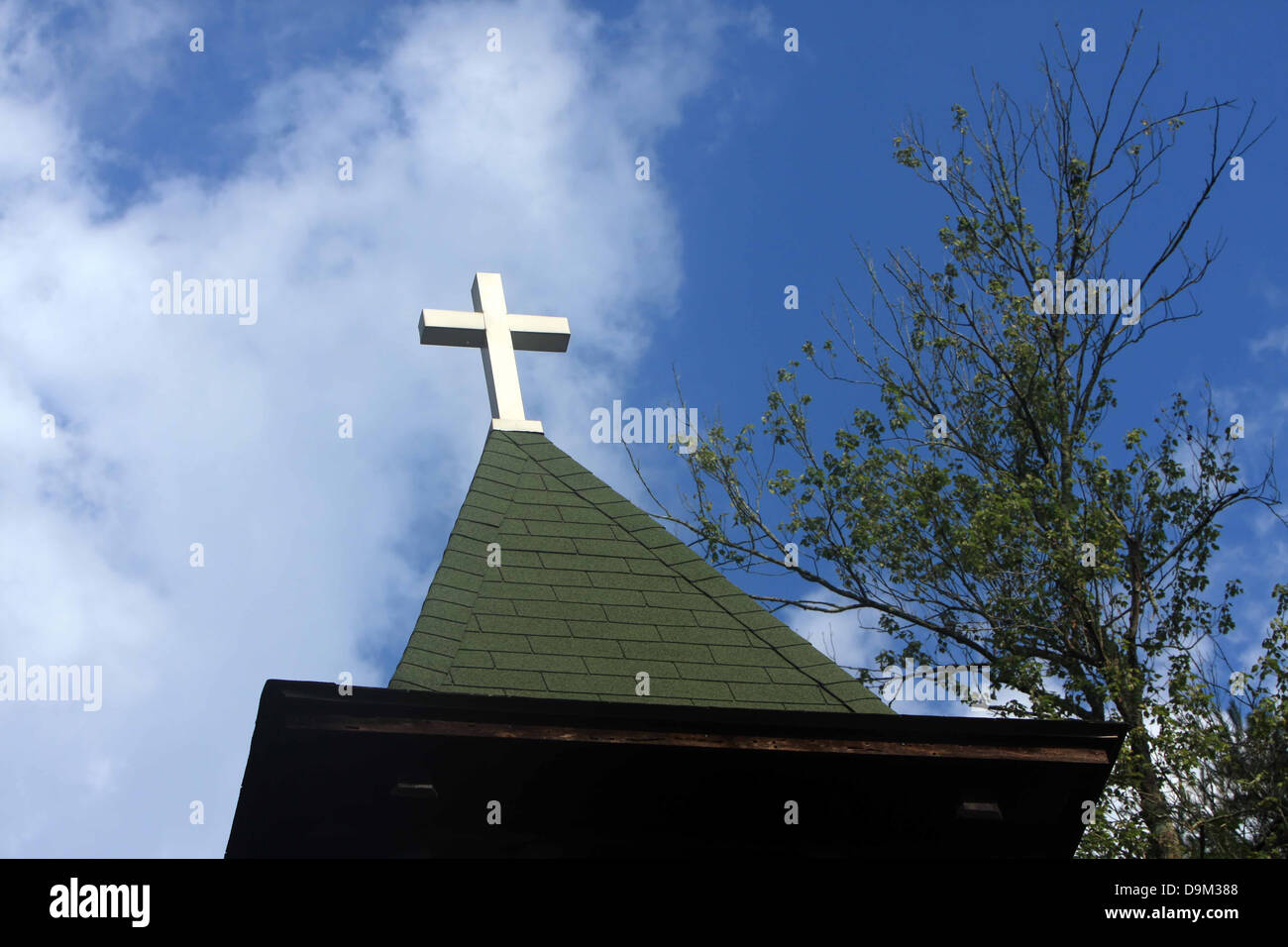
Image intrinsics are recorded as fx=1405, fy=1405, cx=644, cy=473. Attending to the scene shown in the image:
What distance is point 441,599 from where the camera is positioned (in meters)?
6.74

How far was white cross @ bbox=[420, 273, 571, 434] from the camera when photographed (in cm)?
909

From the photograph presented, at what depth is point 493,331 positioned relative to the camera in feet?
30.7

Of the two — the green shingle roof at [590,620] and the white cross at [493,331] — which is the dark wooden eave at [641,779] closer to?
the green shingle roof at [590,620]

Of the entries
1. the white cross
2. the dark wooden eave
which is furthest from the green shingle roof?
the white cross

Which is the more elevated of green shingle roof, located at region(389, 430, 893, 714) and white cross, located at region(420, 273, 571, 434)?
white cross, located at region(420, 273, 571, 434)

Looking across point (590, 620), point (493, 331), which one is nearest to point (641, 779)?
point (590, 620)

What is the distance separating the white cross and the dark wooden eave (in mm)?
3646

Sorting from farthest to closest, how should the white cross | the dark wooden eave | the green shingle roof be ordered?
the white cross < the green shingle roof < the dark wooden eave

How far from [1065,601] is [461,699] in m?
11.6

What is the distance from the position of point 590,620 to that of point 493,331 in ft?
10.3

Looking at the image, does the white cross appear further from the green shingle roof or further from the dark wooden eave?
the dark wooden eave

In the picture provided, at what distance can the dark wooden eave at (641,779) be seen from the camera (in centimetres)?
546

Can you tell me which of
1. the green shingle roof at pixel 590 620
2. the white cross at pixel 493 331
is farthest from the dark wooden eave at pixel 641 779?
the white cross at pixel 493 331
